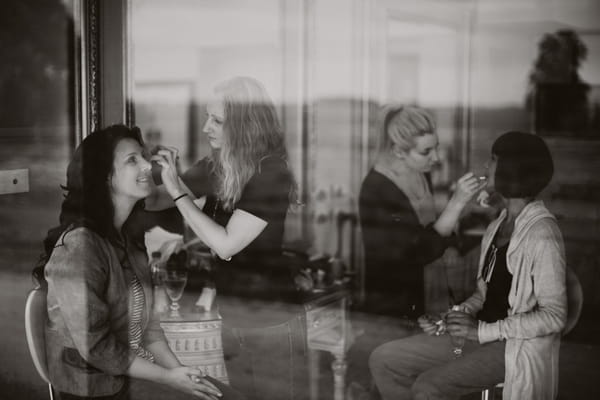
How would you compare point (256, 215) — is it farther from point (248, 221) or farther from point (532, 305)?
point (532, 305)

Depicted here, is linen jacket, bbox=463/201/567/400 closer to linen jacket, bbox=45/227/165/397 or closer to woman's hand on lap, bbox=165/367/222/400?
woman's hand on lap, bbox=165/367/222/400

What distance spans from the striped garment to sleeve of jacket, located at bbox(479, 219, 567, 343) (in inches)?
49.4

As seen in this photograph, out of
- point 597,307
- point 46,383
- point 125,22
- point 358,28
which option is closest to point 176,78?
point 125,22

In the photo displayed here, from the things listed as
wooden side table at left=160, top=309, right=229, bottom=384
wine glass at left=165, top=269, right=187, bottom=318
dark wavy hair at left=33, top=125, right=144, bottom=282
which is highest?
dark wavy hair at left=33, top=125, right=144, bottom=282

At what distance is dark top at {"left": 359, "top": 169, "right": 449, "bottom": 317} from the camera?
7.32 feet

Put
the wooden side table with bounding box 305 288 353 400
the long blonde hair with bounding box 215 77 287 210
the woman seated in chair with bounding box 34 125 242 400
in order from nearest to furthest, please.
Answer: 1. the long blonde hair with bounding box 215 77 287 210
2. the woman seated in chair with bounding box 34 125 242 400
3. the wooden side table with bounding box 305 288 353 400

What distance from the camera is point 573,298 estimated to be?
1.89m

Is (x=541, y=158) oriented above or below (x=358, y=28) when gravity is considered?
below

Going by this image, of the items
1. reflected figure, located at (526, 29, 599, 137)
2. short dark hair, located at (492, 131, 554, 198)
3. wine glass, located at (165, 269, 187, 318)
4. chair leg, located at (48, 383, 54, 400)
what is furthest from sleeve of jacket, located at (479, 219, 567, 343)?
chair leg, located at (48, 383, 54, 400)

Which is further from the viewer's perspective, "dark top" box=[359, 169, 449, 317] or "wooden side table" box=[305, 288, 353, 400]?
"wooden side table" box=[305, 288, 353, 400]

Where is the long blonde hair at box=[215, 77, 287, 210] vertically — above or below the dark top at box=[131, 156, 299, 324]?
above

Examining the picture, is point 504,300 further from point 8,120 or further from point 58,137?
point 8,120

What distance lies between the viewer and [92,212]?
2541 millimetres

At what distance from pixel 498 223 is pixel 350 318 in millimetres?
900
